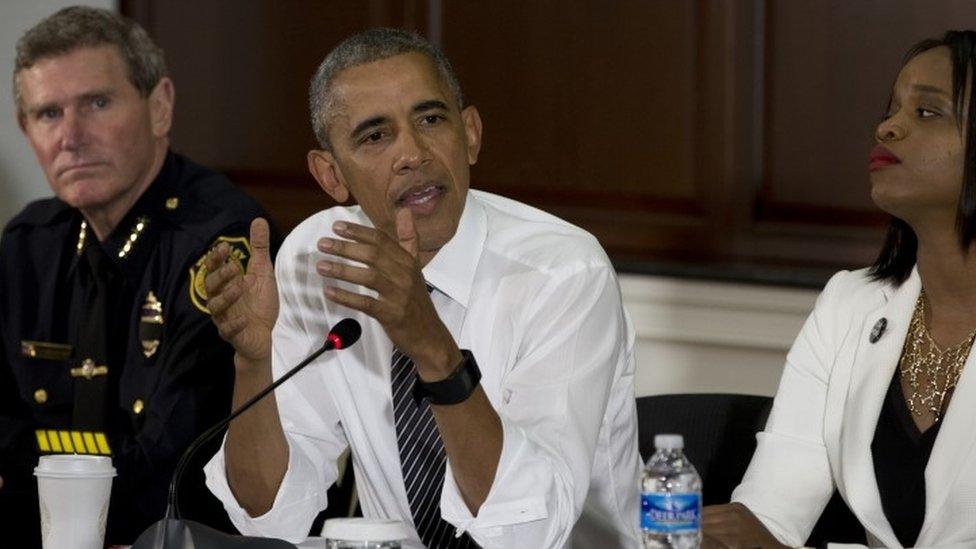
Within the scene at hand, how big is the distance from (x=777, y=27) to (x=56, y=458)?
1.83 meters

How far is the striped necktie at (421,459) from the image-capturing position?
239 cm

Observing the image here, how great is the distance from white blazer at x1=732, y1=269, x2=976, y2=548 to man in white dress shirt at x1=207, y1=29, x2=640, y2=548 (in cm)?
23

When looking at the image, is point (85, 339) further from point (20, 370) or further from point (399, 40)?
point (399, 40)

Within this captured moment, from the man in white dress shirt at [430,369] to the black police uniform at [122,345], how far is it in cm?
46

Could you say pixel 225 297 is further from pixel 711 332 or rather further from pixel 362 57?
pixel 711 332

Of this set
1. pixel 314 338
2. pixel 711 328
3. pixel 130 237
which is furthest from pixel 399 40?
pixel 711 328

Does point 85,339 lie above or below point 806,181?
below

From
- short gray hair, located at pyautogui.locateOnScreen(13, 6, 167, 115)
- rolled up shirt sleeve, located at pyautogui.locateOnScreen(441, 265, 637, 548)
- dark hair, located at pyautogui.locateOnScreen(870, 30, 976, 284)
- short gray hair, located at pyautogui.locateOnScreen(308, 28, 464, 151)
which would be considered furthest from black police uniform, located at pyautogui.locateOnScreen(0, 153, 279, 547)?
dark hair, located at pyautogui.locateOnScreen(870, 30, 976, 284)

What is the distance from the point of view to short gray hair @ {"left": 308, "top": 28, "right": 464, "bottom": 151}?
7.99ft

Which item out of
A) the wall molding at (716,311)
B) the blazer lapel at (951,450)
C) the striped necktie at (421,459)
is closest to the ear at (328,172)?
the striped necktie at (421,459)

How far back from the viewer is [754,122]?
11.3ft

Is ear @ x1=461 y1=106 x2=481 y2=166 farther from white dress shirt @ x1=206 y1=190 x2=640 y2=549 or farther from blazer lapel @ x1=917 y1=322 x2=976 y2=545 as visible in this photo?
blazer lapel @ x1=917 y1=322 x2=976 y2=545

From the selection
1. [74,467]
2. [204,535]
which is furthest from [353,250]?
[74,467]

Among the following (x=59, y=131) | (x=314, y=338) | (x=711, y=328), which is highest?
(x=59, y=131)
